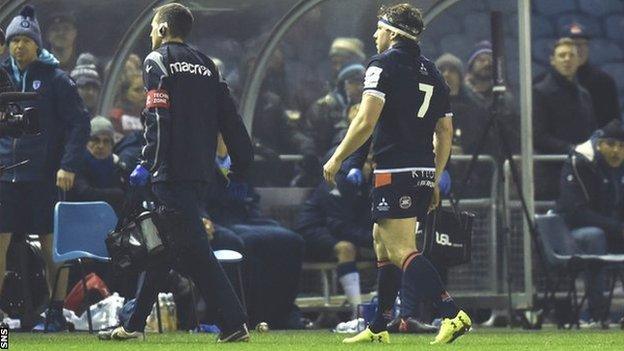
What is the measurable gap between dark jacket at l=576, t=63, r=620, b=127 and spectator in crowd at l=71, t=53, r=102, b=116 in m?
4.48

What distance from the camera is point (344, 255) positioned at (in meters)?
16.2

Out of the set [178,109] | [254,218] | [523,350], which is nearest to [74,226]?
[254,218]

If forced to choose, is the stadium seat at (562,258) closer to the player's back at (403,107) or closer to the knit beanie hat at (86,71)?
the knit beanie hat at (86,71)

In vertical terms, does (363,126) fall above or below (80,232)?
above

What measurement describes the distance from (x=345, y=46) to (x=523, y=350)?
5.33m

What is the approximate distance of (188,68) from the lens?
474 inches

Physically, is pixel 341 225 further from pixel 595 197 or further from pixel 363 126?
pixel 363 126

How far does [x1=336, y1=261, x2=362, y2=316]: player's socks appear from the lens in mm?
16109

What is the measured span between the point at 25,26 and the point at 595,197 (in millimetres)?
5125

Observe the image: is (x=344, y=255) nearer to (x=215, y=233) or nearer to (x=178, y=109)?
(x=215, y=233)

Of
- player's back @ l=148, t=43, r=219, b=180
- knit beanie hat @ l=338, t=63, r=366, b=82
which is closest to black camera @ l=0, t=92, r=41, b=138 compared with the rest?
player's back @ l=148, t=43, r=219, b=180

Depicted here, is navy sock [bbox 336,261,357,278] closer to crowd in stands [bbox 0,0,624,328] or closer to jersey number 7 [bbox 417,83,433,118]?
crowd in stands [bbox 0,0,624,328]

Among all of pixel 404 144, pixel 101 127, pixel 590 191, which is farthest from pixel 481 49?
pixel 404 144

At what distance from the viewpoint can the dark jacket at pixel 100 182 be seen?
1567 centimetres
